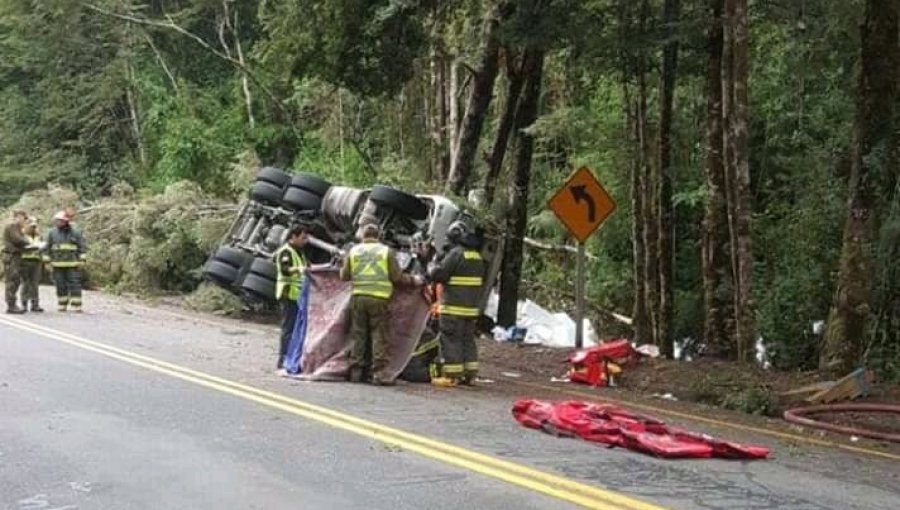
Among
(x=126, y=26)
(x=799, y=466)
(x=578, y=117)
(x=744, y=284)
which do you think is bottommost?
(x=799, y=466)

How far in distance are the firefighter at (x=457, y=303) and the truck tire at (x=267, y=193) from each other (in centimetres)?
696

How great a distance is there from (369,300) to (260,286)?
6.43 metres

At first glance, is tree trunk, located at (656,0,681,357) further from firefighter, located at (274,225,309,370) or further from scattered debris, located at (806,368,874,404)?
firefighter, located at (274,225,309,370)

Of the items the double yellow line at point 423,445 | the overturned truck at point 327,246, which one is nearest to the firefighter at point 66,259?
the overturned truck at point 327,246

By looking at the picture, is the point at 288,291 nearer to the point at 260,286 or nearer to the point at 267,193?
the point at 260,286

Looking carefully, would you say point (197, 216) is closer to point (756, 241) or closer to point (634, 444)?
point (756, 241)

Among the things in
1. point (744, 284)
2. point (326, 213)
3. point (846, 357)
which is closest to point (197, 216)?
point (326, 213)

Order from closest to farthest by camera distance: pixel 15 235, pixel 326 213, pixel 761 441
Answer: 1. pixel 761 441
2. pixel 326 213
3. pixel 15 235

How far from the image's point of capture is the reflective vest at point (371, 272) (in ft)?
37.4

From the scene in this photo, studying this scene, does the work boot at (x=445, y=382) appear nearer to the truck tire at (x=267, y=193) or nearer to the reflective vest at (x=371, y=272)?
the reflective vest at (x=371, y=272)

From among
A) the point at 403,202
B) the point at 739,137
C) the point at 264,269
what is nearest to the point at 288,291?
the point at 403,202

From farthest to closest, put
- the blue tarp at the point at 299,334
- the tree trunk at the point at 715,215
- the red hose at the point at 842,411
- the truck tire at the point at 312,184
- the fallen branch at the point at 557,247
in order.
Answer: the fallen branch at the point at 557,247
the truck tire at the point at 312,184
the tree trunk at the point at 715,215
the blue tarp at the point at 299,334
the red hose at the point at 842,411

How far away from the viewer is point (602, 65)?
56.1 ft

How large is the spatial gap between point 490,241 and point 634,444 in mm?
7327
